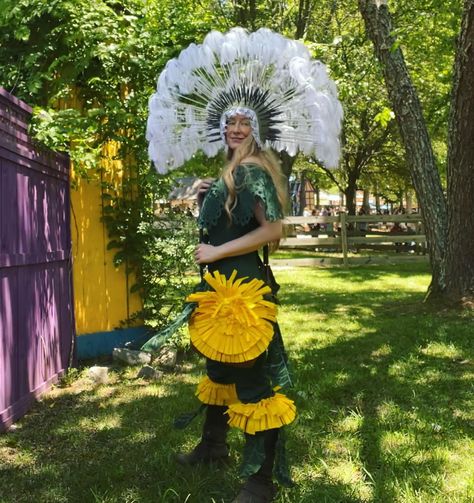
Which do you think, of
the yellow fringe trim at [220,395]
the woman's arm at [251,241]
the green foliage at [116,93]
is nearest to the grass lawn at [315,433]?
the yellow fringe trim at [220,395]

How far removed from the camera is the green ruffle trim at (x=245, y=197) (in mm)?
2553

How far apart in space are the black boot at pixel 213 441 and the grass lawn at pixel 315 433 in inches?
2.6

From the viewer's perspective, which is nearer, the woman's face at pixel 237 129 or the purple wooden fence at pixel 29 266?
the woman's face at pixel 237 129

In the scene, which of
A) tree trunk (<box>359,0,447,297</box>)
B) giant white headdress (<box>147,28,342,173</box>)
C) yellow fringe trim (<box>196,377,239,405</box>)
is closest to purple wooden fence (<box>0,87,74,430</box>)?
giant white headdress (<box>147,28,342,173</box>)

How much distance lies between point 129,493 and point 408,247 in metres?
16.4

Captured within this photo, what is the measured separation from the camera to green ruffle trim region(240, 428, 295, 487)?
8.17 ft

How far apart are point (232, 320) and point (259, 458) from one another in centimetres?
64

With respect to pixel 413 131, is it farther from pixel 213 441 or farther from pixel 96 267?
pixel 213 441

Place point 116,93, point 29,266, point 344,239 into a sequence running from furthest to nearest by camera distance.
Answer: point 344,239
point 116,93
point 29,266

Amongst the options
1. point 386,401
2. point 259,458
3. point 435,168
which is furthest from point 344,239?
point 259,458

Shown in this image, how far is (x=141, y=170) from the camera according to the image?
5.55m

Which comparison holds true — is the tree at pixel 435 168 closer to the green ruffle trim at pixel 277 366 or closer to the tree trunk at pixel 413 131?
the tree trunk at pixel 413 131

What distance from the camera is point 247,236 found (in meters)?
2.58

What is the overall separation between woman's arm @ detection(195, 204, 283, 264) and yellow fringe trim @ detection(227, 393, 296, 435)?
0.69 metres
